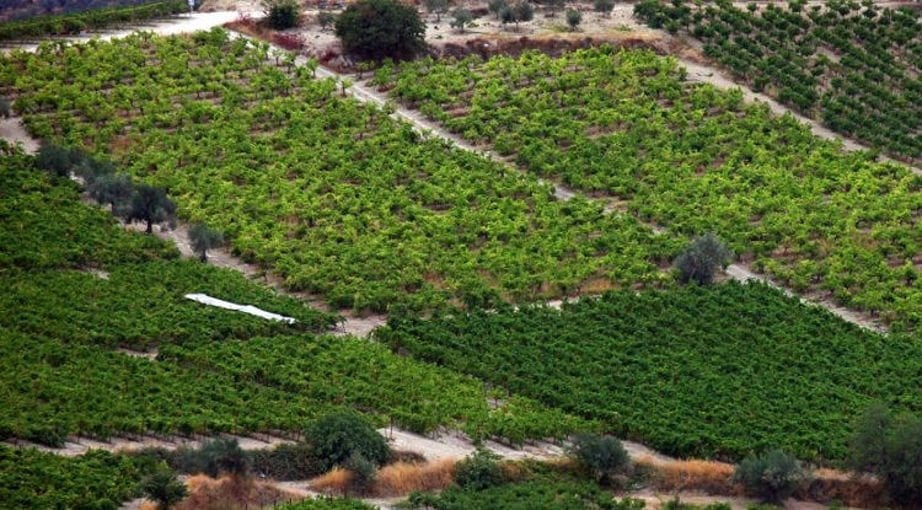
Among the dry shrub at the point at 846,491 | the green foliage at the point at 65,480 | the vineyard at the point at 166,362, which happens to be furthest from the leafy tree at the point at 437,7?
the green foliage at the point at 65,480

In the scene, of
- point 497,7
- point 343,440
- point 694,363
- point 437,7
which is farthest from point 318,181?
point 343,440

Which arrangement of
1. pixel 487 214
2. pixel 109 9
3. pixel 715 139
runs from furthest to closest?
pixel 109 9
pixel 715 139
pixel 487 214

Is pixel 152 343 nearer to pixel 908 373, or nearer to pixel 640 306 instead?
pixel 640 306

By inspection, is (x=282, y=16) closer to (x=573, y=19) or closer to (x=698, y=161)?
(x=573, y=19)

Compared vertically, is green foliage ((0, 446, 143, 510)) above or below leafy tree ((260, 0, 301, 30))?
above

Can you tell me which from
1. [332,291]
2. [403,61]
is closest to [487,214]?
[332,291]

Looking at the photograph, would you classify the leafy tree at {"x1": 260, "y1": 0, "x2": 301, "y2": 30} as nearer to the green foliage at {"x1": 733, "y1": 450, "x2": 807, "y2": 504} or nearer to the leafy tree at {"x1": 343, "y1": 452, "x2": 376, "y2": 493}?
the leafy tree at {"x1": 343, "y1": 452, "x2": 376, "y2": 493}

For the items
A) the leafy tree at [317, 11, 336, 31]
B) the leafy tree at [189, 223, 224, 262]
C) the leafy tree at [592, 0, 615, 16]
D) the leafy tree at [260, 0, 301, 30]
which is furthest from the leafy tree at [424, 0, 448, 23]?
the leafy tree at [189, 223, 224, 262]
